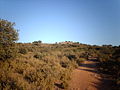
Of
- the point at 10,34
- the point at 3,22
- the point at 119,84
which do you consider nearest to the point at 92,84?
the point at 119,84

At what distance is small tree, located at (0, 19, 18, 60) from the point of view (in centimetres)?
843

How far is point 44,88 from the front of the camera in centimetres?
526

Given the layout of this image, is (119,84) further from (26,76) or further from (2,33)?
(2,33)

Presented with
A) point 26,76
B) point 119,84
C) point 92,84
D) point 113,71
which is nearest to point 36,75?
point 26,76

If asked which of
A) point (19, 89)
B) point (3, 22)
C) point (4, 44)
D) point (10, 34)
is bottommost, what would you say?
point (19, 89)

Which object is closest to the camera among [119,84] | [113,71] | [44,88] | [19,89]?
[19,89]

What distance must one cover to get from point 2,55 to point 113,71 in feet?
34.5

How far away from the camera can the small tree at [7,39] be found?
332 inches

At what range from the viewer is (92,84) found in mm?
6777

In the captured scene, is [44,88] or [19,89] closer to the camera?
[19,89]

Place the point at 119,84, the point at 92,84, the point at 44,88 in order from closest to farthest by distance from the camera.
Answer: the point at 44,88
the point at 119,84
the point at 92,84

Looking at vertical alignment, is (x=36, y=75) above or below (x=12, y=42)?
below

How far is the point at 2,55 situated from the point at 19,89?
4933 mm

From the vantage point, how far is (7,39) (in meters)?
8.90
